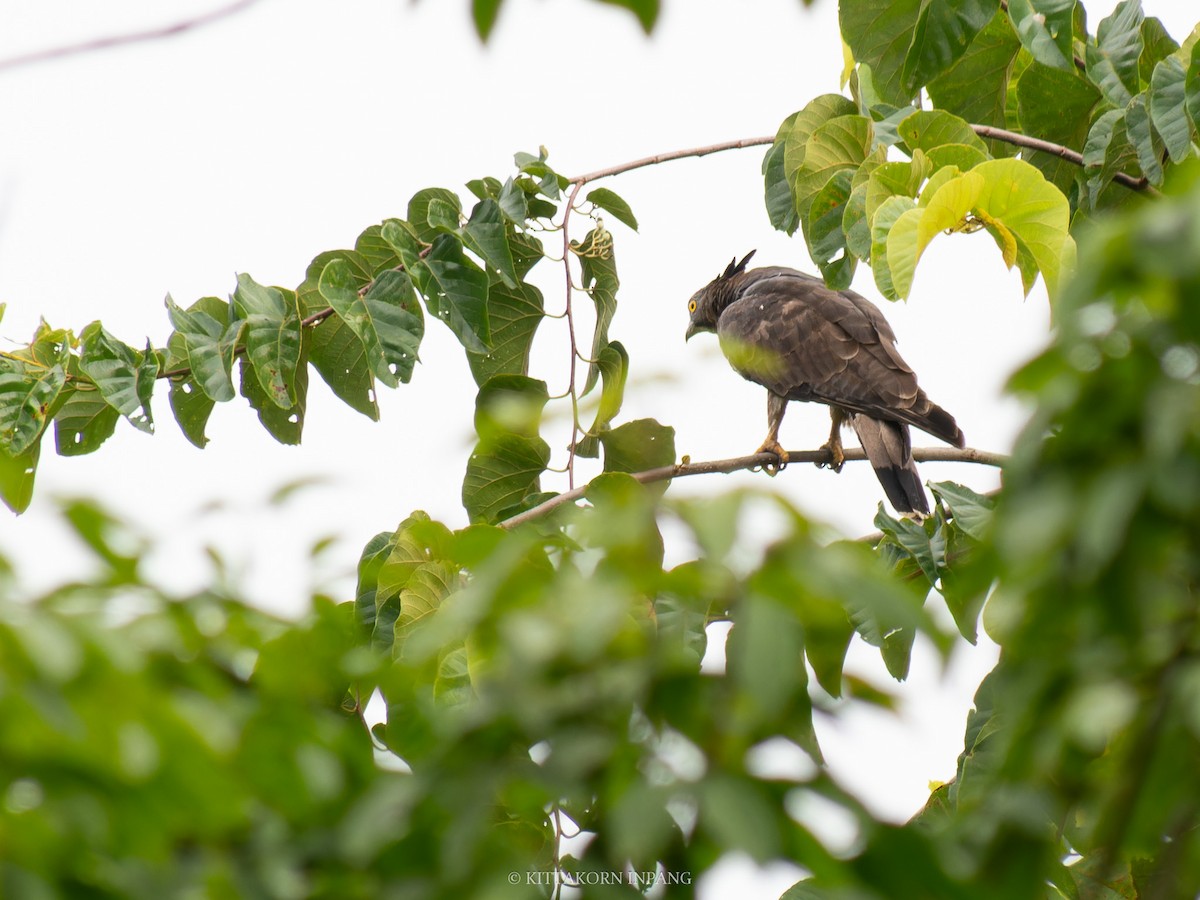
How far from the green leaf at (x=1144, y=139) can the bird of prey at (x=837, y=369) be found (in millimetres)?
1572

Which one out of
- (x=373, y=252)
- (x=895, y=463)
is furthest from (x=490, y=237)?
(x=895, y=463)

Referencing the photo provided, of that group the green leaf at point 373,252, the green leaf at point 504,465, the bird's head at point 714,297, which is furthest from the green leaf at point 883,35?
the bird's head at point 714,297

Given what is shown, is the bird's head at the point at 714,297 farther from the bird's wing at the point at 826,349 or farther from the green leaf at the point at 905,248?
the green leaf at the point at 905,248

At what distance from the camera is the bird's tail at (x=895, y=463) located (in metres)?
4.69

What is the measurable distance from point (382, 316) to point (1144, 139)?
188 cm

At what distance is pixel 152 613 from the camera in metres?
0.94

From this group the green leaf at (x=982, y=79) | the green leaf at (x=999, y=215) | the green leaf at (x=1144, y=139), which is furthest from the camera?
the green leaf at (x=982, y=79)

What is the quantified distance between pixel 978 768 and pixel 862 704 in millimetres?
1969

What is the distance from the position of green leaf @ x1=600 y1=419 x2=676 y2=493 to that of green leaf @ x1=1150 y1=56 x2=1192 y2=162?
1412 millimetres

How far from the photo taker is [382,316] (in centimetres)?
308

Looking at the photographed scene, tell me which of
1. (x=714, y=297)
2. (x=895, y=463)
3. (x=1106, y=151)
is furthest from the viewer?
(x=714, y=297)

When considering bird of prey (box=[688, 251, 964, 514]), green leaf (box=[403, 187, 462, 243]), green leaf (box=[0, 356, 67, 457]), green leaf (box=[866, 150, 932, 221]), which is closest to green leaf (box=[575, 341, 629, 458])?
green leaf (box=[403, 187, 462, 243])

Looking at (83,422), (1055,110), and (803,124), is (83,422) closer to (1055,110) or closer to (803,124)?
(803,124)

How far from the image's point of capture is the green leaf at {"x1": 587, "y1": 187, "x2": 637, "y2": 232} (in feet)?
11.4
